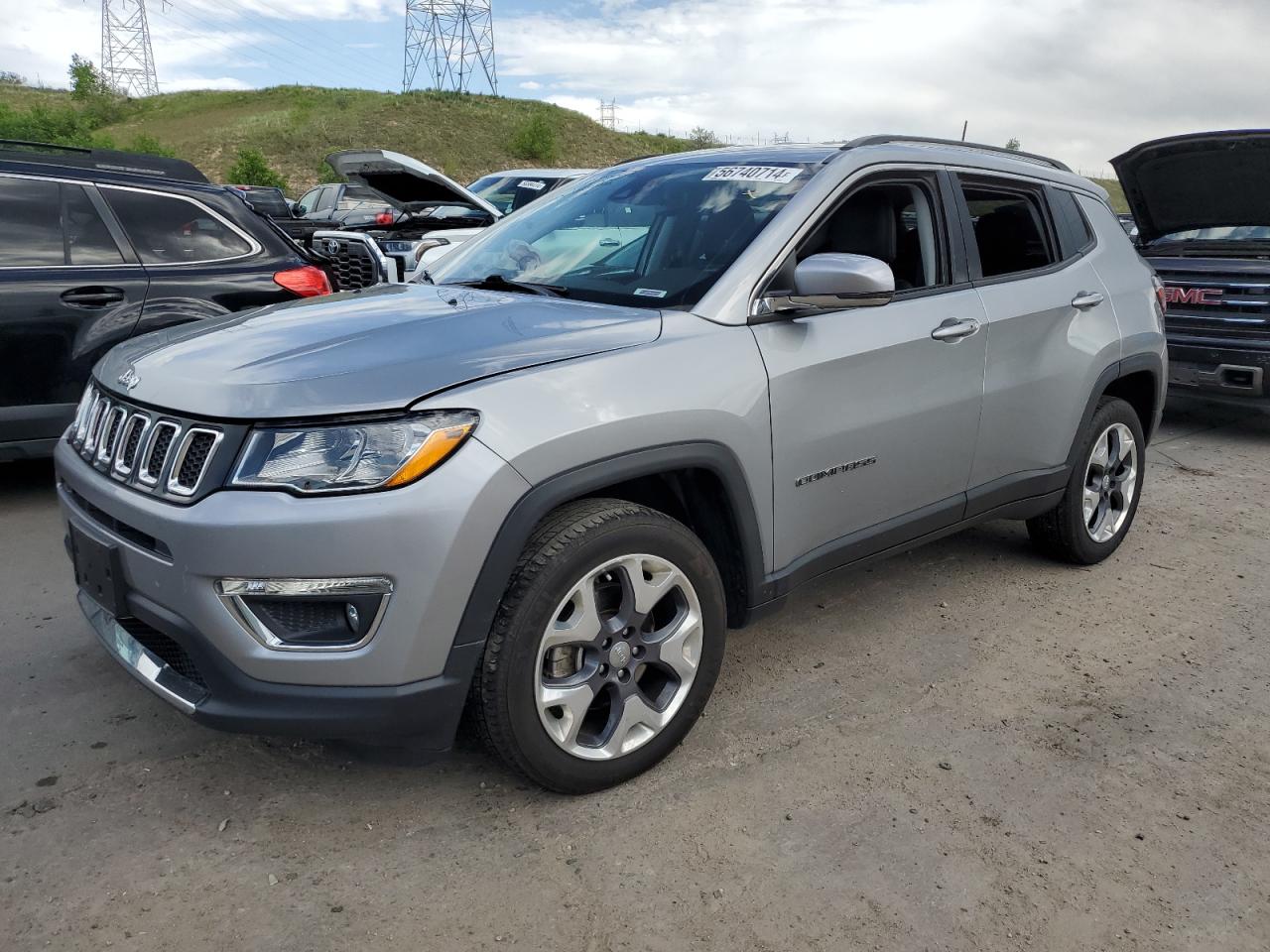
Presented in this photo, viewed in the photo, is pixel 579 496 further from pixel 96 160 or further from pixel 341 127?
pixel 341 127

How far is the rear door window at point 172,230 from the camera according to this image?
5.46 m

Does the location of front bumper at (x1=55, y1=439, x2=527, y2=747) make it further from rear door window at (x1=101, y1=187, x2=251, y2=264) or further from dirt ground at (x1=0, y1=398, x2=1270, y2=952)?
rear door window at (x1=101, y1=187, x2=251, y2=264)

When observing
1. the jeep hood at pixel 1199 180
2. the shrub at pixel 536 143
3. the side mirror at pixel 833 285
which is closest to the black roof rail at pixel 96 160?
the side mirror at pixel 833 285

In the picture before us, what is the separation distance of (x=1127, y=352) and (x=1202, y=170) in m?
3.59

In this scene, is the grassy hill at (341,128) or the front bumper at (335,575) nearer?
the front bumper at (335,575)

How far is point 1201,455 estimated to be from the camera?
280 inches

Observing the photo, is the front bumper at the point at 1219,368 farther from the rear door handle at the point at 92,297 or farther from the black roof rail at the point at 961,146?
the rear door handle at the point at 92,297

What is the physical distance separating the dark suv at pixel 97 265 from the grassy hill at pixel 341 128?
170 ft

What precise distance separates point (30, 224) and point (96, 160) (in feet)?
2.28

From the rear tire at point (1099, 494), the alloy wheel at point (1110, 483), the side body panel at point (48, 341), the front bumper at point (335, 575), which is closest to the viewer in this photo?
the front bumper at point (335, 575)

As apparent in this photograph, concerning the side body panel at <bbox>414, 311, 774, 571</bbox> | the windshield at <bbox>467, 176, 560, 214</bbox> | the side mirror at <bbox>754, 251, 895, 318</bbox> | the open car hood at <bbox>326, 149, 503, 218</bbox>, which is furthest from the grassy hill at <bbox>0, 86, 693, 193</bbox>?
the side body panel at <bbox>414, 311, 774, 571</bbox>

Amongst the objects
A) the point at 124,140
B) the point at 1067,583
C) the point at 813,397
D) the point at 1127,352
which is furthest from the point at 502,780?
the point at 124,140

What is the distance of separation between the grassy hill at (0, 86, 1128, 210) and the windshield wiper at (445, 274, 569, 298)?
54.5 metres

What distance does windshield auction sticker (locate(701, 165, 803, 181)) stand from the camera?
3434 millimetres
